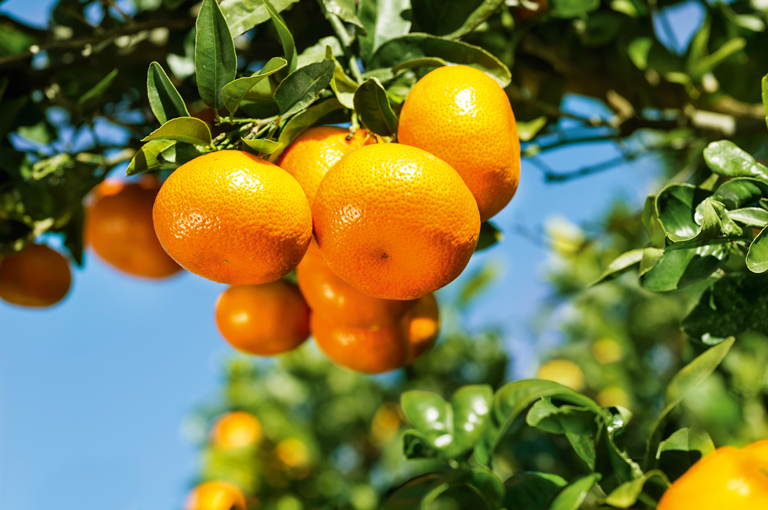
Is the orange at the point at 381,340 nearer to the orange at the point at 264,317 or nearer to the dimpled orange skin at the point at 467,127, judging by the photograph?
the orange at the point at 264,317

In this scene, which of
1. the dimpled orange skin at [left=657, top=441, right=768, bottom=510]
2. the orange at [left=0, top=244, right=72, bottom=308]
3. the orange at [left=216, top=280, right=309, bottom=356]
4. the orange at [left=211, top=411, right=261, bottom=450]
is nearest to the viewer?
the dimpled orange skin at [left=657, top=441, right=768, bottom=510]

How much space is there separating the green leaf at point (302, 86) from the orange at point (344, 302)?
0.60 feet

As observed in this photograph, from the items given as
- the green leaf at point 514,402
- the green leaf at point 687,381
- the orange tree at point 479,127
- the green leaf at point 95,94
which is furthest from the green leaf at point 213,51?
the green leaf at point 687,381

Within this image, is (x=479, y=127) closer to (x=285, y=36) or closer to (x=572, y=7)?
(x=285, y=36)

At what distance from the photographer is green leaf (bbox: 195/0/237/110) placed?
54cm

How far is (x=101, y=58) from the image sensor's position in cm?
94

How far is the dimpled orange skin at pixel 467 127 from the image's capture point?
1.83ft

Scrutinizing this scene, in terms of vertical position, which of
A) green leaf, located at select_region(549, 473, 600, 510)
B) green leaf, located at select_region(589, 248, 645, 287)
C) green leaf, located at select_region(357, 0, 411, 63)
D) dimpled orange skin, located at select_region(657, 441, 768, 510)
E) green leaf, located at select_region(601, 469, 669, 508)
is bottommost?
green leaf, located at select_region(549, 473, 600, 510)

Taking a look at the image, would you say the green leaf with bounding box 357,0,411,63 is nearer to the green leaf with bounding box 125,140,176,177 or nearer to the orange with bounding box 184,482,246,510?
the green leaf with bounding box 125,140,176,177

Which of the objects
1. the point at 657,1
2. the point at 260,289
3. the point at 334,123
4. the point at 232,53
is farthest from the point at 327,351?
the point at 657,1

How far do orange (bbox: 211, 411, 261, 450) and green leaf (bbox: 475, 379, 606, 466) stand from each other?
49.4 inches

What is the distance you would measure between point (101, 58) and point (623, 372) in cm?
182

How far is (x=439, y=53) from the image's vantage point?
655mm

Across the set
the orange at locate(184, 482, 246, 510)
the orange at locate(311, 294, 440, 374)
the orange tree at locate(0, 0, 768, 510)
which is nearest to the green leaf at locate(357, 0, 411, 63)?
the orange tree at locate(0, 0, 768, 510)
